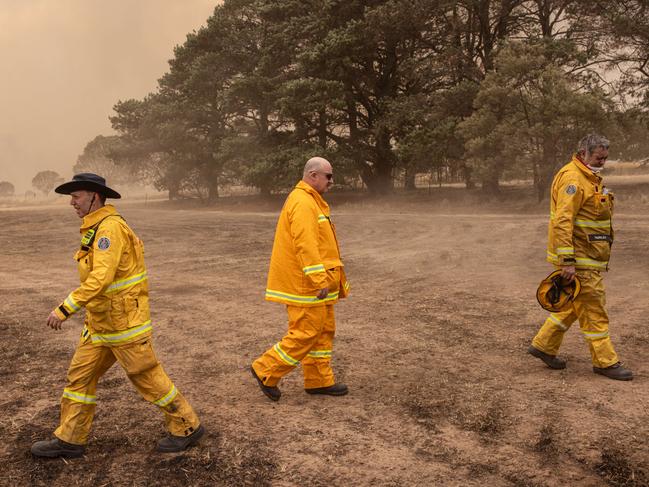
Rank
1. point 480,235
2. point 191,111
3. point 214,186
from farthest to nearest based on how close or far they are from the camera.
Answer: point 214,186 → point 191,111 → point 480,235

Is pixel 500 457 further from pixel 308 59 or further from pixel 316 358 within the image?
pixel 308 59

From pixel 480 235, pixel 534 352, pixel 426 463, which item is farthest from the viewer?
pixel 480 235

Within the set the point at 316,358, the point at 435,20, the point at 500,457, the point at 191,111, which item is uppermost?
the point at 435,20

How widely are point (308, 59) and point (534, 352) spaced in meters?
23.3

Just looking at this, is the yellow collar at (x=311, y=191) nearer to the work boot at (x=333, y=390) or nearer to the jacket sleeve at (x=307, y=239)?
the jacket sleeve at (x=307, y=239)

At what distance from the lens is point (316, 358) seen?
15.0 feet

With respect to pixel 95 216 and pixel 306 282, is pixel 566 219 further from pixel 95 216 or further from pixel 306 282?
pixel 95 216

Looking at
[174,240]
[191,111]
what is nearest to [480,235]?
[174,240]

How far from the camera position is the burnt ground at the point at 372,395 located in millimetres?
3420

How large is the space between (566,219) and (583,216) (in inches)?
11.1

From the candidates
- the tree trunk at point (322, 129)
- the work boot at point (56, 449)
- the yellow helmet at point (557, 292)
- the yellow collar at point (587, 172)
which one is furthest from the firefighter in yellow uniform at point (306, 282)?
the tree trunk at point (322, 129)

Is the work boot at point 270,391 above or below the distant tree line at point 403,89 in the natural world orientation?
below

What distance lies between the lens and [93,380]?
3.56 metres

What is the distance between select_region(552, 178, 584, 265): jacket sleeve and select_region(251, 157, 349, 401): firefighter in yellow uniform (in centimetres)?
195
